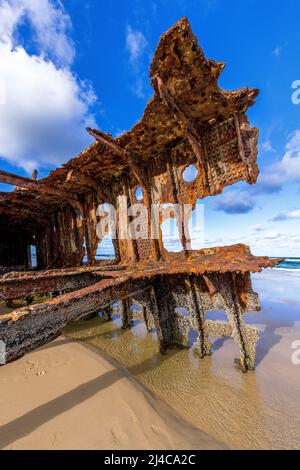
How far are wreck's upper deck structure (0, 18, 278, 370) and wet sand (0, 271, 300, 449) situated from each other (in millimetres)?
705

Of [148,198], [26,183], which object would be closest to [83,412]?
[148,198]

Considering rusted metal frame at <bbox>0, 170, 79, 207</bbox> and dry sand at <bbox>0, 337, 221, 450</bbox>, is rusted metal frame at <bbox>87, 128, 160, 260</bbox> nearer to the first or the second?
dry sand at <bbox>0, 337, 221, 450</bbox>

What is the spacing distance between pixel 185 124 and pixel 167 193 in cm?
168

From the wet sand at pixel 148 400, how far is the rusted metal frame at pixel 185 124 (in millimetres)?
4186

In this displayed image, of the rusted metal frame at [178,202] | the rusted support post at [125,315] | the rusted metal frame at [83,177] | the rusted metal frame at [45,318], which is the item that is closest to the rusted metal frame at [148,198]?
the rusted metal frame at [178,202]

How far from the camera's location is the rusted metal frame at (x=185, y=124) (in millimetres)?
3568

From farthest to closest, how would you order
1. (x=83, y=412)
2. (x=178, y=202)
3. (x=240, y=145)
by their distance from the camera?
(x=178, y=202)
(x=240, y=145)
(x=83, y=412)

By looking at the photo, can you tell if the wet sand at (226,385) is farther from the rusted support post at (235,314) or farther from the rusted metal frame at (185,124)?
the rusted metal frame at (185,124)

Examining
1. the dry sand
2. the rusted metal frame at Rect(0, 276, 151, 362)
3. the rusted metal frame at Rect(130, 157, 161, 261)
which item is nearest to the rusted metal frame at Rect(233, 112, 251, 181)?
the rusted metal frame at Rect(130, 157, 161, 261)

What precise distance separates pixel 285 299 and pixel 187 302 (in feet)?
38.5

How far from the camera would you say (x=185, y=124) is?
169 inches

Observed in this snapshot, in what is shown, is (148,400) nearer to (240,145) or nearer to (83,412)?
(83,412)
